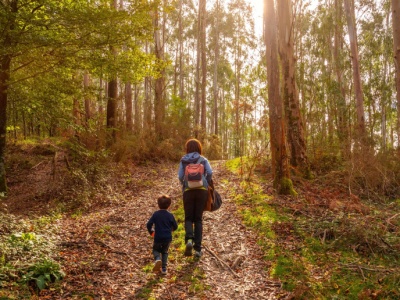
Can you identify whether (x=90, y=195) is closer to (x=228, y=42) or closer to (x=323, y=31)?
(x=323, y=31)

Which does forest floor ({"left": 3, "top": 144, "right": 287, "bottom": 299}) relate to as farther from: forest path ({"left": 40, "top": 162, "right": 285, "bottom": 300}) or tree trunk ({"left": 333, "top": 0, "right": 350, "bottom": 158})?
tree trunk ({"left": 333, "top": 0, "right": 350, "bottom": 158})

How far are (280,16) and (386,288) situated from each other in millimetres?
7927

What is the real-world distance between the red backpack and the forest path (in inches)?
47.8

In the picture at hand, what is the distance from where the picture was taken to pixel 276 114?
7.90m

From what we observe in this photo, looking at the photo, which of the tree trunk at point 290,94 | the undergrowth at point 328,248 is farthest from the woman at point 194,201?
the tree trunk at point 290,94

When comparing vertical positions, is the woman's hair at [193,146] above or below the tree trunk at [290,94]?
below

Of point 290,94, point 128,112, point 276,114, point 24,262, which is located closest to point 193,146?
point 24,262

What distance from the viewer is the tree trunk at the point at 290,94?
9438 mm

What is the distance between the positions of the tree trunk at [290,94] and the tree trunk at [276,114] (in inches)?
58.6

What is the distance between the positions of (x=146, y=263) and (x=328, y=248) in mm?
2909

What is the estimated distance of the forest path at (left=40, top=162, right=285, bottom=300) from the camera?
3910 millimetres

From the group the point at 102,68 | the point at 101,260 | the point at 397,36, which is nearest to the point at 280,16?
the point at 397,36

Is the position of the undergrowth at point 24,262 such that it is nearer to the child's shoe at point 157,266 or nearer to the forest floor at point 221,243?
the forest floor at point 221,243

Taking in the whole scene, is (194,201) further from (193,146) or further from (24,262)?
(24,262)
